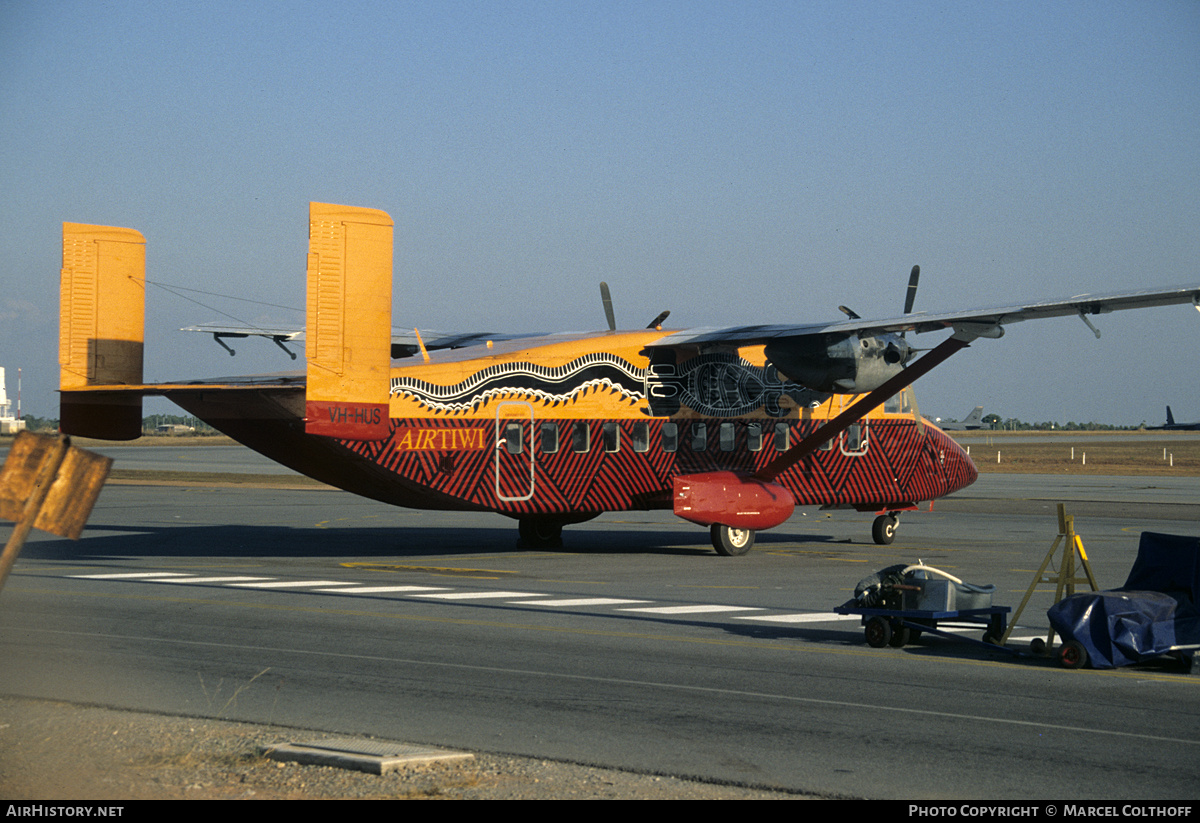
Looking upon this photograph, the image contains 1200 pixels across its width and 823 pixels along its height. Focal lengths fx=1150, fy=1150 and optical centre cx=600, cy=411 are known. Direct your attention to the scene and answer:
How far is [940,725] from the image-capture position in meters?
9.08

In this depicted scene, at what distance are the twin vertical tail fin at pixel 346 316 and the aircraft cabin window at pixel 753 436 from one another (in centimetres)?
936

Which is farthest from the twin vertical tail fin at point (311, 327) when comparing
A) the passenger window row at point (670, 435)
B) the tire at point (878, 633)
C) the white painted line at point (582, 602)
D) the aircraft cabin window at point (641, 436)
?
the tire at point (878, 633)

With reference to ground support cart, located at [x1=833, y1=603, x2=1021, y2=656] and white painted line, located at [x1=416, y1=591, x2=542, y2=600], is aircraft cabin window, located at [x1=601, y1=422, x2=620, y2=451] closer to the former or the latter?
white painted line, located at [x1=416, y1=591, x2=542, y2=600]

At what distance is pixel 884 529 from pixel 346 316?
14435 millimetres

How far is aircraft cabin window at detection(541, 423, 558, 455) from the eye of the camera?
22.0 metres

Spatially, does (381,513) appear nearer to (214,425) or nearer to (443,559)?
(443,559)

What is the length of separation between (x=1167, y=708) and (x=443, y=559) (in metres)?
14.8

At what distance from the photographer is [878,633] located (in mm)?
12703

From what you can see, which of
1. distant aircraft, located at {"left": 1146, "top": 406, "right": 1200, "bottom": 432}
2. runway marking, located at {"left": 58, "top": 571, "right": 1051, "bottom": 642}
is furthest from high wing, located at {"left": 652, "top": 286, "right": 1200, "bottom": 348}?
distant aircraft, located at {"left": 1146, "top": 406, "right": 1200, "bottom": 432}

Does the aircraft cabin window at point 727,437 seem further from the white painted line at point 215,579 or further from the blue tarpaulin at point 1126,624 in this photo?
the blue tarpaulin at point 1126,624

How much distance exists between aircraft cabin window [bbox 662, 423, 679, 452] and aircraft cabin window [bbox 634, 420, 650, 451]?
1.21 feet

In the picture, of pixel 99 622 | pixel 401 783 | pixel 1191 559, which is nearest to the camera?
pixel 401 783

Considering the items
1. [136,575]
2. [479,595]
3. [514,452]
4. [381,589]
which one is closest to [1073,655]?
[479,595]
